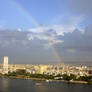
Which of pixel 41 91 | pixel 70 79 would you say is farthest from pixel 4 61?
pixel 41 91

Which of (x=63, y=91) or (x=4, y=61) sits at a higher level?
(x=4, y=61)

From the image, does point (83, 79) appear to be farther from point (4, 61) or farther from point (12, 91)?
point (4, 61)

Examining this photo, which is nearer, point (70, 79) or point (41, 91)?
point (41, 91)

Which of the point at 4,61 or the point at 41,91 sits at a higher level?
the point at 4,61

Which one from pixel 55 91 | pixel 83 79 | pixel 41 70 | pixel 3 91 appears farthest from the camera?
pixel 41 70

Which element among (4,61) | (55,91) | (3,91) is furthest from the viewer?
(4,61)

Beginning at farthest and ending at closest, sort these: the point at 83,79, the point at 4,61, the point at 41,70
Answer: the point at 4,61
the point at 41,70
the point at 83,79

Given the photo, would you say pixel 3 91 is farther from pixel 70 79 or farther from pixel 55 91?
pixel 70 79

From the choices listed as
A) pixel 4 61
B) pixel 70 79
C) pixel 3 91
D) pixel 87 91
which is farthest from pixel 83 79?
pixel 4 61

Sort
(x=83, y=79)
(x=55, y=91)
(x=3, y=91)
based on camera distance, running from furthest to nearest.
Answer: (x=83, y=79) < (x=55, y=91) < (x=3, y=91)
